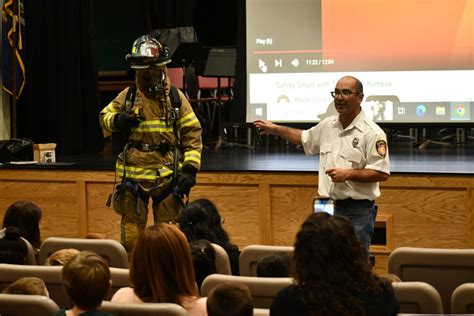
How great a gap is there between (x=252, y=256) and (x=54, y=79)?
6.39 m

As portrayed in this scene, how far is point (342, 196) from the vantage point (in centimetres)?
541

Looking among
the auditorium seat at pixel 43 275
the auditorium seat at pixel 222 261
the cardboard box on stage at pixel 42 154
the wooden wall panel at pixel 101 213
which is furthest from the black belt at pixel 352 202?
the cardboard box on stage at pixel 42 154

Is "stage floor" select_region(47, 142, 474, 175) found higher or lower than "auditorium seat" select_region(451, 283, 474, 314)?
higher

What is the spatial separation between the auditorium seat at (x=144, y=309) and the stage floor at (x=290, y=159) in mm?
4025

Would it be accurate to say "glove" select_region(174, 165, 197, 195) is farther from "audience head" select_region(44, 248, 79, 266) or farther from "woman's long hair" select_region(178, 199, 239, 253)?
"audience head" select_region(44, 248, 79, 266)

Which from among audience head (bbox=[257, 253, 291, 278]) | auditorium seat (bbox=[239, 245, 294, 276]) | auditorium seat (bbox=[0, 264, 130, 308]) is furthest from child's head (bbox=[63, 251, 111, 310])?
auditorium seat (bbox=[239, 245, 294, 276])

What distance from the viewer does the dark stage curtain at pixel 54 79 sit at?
10203 millimetres

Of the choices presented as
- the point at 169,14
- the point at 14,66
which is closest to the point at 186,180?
the point at 14,66

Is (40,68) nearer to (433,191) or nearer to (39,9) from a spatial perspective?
(39,9)

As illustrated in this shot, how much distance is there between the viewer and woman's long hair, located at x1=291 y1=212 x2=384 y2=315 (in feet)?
9.56

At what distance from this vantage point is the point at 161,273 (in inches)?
135

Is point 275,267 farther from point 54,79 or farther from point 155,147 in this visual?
point 54,79

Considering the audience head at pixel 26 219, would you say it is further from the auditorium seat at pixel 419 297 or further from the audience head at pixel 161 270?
the auditorium seat at pixel 419 297

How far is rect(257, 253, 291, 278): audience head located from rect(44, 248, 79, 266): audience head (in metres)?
0.92
